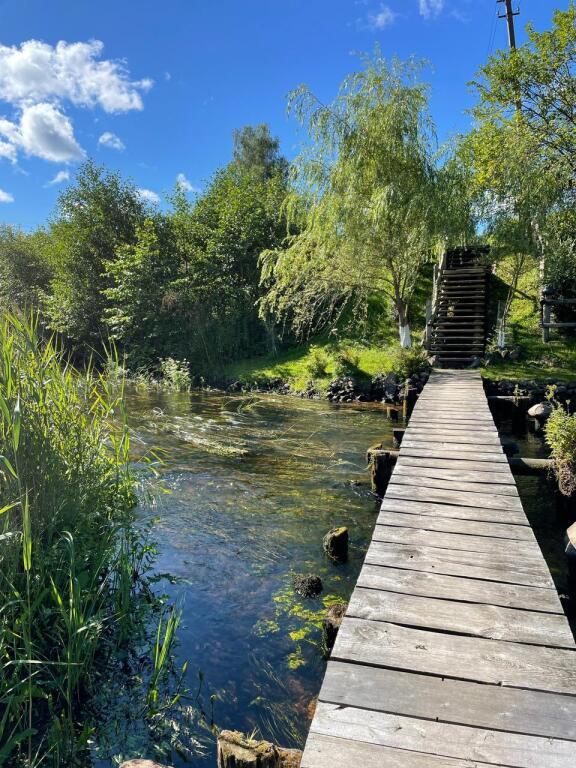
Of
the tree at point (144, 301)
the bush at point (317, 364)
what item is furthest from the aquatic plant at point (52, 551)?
the tree at point (144, 301)

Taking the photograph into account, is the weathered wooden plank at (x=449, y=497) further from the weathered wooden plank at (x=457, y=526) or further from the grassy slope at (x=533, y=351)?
the grassy slope at (x=533, y=351)

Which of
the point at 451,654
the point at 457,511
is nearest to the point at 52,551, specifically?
the point at 451,654

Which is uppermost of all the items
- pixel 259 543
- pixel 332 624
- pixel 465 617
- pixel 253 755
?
pixel 465 617

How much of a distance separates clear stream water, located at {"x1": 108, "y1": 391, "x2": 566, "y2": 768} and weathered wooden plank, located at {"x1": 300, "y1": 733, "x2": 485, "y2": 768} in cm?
132

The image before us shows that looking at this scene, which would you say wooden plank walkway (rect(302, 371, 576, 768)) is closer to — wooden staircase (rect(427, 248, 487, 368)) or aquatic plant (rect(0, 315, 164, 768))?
aquatic plant (rect(0, 315, 164, 768))

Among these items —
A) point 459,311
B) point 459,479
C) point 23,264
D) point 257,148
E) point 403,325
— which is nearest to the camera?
point 459,479

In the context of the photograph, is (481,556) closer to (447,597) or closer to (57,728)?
(447,597)

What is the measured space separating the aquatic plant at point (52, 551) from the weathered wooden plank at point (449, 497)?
2.63 meters

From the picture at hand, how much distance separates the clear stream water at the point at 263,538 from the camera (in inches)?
151

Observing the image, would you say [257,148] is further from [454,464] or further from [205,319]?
[454,464]

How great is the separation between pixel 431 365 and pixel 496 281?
7575 mm

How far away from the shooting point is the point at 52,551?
3.56 meters

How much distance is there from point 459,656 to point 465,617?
375 mm

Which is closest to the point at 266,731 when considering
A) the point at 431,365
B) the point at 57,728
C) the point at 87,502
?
the point at 57,728
